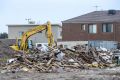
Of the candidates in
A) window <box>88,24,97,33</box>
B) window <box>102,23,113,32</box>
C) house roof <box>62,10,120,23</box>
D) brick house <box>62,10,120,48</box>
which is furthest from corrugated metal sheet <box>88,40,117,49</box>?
house roof <box>62,10,120,23</box>

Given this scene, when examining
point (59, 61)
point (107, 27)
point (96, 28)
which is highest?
point (107, 27)

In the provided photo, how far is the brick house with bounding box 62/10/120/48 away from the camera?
61.0 meters

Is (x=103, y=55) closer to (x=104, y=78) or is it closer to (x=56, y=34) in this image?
(x=104, y=78)

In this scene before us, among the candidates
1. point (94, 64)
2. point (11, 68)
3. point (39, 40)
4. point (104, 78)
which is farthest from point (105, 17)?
point (104, 78)

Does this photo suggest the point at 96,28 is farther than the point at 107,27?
Yes

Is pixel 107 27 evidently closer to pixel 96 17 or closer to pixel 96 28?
pixel 96 28

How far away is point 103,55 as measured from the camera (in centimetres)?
4000

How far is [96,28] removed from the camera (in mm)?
63188

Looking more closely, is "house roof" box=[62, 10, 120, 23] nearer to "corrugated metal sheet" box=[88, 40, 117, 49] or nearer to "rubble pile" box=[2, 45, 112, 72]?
"corrugated metal sheet" box=[88, 40, 117, 49]

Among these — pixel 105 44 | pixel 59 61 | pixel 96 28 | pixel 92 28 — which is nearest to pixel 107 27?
pixel 96 28

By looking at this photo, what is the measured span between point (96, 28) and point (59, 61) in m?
29.2

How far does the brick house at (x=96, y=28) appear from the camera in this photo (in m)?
61.0

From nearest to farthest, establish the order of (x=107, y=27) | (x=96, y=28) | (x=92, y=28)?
(x=107, y=27), (x=96, y=28), (x=92, y=28)

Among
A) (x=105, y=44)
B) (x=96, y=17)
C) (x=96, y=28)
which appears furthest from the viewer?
(x=96, y=17)
